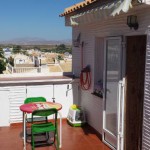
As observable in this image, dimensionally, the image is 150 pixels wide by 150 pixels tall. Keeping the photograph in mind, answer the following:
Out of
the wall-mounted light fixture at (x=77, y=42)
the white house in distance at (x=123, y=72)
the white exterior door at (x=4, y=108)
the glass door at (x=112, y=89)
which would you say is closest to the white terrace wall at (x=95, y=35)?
the white house in distance at (x=123, y=72)

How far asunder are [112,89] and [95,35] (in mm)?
1938

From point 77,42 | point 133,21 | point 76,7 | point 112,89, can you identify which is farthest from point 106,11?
point 77,42

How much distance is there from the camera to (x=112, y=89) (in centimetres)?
693

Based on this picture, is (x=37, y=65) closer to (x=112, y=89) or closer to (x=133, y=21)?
(x=112, y=89)

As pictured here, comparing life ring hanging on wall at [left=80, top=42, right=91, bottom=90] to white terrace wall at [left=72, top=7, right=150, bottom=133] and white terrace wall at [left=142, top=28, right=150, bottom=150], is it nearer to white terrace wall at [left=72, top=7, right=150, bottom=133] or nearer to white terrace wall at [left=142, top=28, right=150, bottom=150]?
white terrace wall at [left=72, top=7, right=150, bottom=133]

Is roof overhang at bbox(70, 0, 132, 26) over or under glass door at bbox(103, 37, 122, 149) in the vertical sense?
over

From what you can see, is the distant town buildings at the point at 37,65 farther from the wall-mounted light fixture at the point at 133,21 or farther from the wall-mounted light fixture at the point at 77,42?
the wall-mounted light fixture at the point at 133,21

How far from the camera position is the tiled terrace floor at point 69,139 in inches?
284

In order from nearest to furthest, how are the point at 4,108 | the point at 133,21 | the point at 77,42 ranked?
1. the point at 133,21
2. the point at 4,108
3. the point at 77,42

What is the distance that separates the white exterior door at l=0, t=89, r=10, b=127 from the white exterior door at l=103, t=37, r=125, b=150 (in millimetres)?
3262

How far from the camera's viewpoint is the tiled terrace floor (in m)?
7.21

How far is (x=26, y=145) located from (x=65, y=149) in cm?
102

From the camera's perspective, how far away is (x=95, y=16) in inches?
246

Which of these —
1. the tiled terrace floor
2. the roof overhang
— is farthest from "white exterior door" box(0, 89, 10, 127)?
the roof overhang
